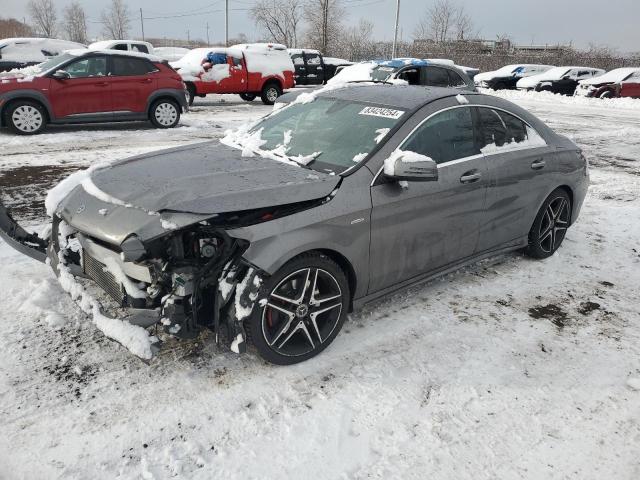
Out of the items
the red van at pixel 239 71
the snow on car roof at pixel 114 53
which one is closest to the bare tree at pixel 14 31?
the red van at pixel 239 71

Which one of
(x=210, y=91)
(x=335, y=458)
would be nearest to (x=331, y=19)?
(x=210, y=91)

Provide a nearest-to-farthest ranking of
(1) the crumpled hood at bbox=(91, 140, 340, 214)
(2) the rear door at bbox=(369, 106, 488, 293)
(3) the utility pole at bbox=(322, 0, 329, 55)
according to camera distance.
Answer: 1. (1) the crumpled hood at bbox=(91, 140, 340, 214)
2. (2) the rear door at bbox=(369, 106, 488, 293)
3. (3) the utility pole at bbox=(322, 0, 329, 55)

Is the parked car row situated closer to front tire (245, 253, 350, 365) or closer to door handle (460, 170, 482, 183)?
door handle (460, 170, 482, 183)

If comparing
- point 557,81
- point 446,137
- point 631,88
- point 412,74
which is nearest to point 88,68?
point 412,74

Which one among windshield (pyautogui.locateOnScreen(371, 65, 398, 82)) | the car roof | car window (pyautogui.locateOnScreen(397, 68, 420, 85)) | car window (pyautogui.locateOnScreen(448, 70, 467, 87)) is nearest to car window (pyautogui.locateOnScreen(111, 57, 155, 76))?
windshield (pyautogui.locateOnScreen(371, 65, 398, 82))

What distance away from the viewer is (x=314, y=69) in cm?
2347

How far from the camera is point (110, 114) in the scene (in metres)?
10.8

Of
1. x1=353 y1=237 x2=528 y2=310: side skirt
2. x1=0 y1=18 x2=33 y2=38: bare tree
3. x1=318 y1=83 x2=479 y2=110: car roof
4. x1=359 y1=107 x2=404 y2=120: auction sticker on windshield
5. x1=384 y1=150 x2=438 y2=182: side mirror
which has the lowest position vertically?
x1=353 y1=237 x2=528 y2=310: side skirt

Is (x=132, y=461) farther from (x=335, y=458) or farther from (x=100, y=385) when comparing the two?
(x=335, y=458)

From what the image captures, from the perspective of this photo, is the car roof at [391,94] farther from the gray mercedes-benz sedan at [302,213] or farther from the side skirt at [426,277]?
the side skirt at [426,277]

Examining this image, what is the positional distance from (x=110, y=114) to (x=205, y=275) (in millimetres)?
9329

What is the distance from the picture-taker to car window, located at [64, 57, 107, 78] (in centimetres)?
1030

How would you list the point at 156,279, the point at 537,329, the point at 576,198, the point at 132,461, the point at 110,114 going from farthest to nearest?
1. the point at 110,114
2. the point at 576,198
3. the point at 537,329
4. the point at 156,279
5. the point at 132,461

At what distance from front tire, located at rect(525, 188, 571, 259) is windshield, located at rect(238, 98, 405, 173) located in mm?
2007
